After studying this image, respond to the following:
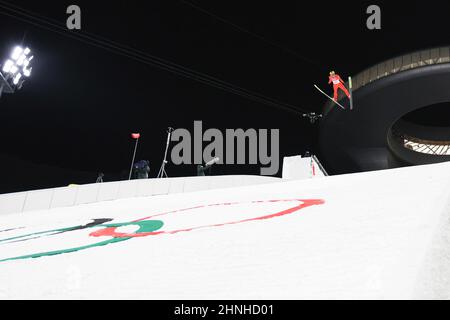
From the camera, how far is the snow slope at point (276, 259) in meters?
1.35

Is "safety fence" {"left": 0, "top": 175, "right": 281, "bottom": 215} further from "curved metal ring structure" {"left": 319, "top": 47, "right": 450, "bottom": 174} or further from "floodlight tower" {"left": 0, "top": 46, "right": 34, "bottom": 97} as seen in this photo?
"curved metal ring structure" {"left": 319, "top": 47, "right": 450, "bottom": 174}

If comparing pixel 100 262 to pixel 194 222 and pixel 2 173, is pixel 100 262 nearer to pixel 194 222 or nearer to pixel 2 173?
pixel 194 222

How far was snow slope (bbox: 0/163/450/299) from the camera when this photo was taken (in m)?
1.35

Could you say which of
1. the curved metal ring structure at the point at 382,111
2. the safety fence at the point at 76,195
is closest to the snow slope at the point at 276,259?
the safety fence at the point at 76,195

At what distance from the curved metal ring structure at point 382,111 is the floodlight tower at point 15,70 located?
2278 centimetres

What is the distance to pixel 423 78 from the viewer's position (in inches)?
977

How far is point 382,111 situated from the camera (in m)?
27.0

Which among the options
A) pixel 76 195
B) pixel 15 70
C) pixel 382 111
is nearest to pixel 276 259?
pixel 76 195

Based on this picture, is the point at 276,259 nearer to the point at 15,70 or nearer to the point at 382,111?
the point at 15,70

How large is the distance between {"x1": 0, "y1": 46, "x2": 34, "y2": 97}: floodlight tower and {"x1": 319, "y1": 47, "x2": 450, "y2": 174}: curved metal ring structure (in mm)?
22779

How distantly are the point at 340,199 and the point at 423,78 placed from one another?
25716mm

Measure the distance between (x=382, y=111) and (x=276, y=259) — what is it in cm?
2829
